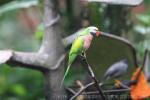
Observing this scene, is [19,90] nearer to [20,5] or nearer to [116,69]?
[20,5]

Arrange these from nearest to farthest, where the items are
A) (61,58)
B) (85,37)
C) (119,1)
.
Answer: (85,37) < (119,1) < (61,58)

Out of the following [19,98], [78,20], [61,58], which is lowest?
[19,98]

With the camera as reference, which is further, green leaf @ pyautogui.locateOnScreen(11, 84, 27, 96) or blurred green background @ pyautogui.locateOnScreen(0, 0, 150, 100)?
green leaf @ pyautogui.locateOnScreen(11, 84, 27, 96)

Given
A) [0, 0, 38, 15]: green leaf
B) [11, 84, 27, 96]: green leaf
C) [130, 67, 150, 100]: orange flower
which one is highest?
[130, 67, 150, 100]: orange flower

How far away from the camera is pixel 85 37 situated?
49.9 inches

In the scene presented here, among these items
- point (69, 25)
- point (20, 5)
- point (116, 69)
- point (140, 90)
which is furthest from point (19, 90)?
point (140, 90)

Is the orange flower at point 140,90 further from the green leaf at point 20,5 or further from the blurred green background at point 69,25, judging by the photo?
the green leaf at point 20,5

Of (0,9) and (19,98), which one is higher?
(0,9)

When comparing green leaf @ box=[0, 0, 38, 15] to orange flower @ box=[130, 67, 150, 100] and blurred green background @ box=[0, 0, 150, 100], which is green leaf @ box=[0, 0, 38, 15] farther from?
orange flower @ box=[130, 67, 150, 100]

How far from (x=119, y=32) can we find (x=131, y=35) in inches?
12.5

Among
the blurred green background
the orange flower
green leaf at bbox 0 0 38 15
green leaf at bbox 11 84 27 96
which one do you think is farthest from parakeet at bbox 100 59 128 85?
green leaf at bbox 11 84 27 96

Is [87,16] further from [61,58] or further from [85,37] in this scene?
[85,37]

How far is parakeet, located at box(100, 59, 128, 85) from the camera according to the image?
1924mm

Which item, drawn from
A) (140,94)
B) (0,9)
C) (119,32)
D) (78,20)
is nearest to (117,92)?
(140,94)
